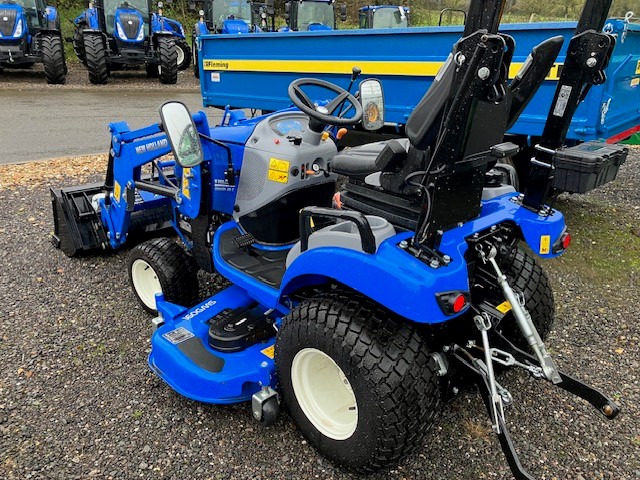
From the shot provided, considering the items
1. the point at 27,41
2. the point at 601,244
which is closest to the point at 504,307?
the point at 601,244

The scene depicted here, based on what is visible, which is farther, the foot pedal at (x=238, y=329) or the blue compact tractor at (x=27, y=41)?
the blue compact tractor at (x=27, y=41)

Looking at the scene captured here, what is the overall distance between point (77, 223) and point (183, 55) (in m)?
11.9

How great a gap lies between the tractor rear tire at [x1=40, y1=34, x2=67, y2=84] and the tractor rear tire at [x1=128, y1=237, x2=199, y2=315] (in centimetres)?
1043

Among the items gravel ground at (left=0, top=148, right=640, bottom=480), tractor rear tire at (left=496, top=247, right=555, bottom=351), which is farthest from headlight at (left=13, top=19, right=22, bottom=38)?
tractor rear tire at (left=496, top=247, right=555, bottom=351)

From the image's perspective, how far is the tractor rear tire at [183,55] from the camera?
47.4 feet

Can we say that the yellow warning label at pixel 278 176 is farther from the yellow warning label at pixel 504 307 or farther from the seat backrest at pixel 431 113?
the yellow warning label at pixel 504 307

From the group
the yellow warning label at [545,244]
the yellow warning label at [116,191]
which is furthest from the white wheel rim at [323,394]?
the yellow warning label at [116,191]

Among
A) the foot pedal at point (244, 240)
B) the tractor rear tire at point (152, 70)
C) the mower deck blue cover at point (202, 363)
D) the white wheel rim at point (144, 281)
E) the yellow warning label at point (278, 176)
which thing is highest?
the yellow warning label at point (278, 176)

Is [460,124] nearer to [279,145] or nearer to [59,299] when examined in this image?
[279,145]

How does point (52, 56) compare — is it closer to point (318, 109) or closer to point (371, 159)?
point (318, 109)

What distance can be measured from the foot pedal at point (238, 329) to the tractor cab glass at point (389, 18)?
9219mm

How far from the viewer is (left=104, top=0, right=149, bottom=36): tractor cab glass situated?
12.6 m

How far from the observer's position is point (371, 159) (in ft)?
7.17

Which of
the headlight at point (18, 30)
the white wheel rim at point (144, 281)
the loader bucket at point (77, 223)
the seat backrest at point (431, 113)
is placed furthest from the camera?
the headlight at point (18, 30)
